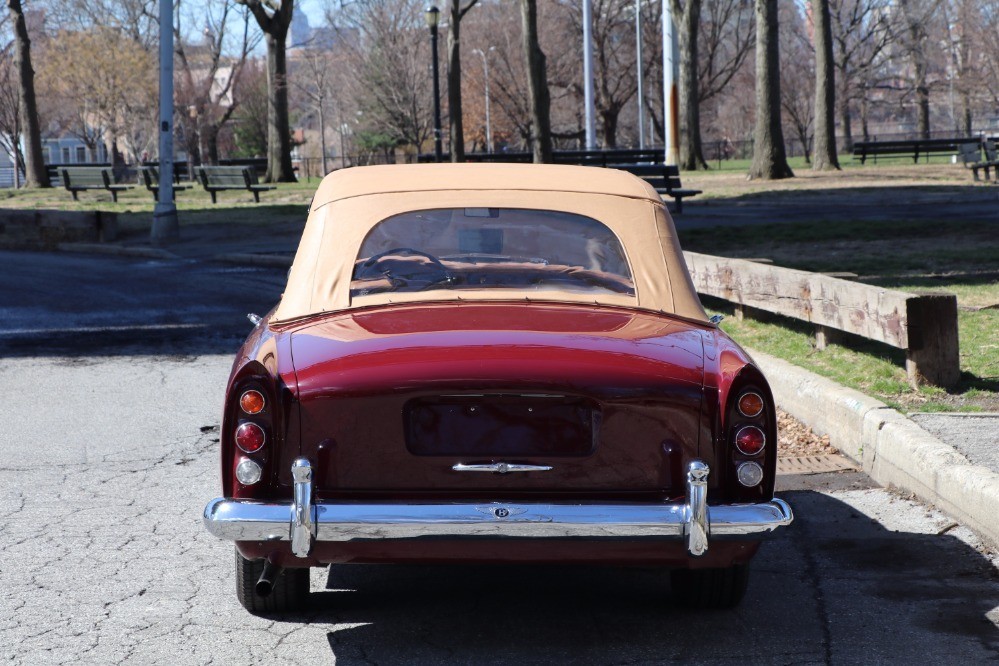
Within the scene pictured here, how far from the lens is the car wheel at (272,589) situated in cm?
431

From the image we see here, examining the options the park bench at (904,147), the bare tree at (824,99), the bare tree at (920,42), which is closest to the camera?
the bare tree at (824,99)

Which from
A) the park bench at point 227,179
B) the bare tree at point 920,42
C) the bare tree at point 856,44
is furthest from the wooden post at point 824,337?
the bare tree at point 856,44

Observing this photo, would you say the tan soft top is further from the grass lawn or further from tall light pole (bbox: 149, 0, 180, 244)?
tall light pole (bbox: 149, 0, 180, 244)

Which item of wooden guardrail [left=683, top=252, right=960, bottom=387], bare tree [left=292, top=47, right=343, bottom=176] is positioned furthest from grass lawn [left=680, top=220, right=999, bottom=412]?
bare tree [left=292, top=47, right=343, bottom=176]

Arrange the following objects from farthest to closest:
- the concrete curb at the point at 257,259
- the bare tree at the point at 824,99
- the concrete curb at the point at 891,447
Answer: the bare tree at the point at 824,99
the concrete curb at the point at 257,259
the concrete curb at the point at 891,447

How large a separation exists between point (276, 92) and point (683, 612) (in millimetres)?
38593

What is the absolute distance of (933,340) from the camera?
23.9 feet

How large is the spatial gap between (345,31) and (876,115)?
192 ft

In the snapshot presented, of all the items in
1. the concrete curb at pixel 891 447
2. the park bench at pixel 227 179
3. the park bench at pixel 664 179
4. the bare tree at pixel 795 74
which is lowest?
the concrete curb at pixel 891 447

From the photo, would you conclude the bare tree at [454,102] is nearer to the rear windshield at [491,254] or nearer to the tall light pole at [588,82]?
the tall light pole at [588,82]

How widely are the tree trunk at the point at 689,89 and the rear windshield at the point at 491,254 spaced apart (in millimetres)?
36939

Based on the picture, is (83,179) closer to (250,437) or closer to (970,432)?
(970,432)

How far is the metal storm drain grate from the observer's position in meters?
6.47

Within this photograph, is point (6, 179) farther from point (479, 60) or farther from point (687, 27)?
point (687, 27)
